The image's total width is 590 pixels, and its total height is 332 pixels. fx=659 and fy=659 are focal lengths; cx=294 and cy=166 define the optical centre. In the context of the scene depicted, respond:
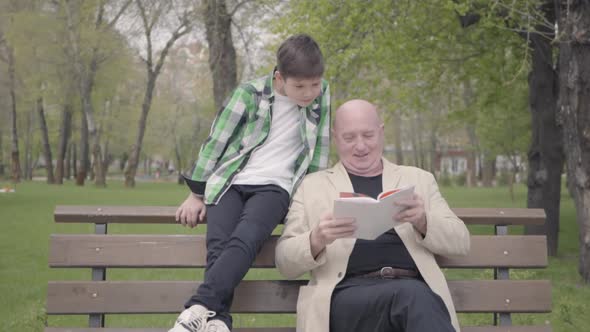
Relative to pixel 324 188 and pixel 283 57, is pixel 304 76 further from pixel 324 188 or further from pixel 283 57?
pixel 324 188

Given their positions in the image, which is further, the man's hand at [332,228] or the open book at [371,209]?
the man's hand at [332,228]

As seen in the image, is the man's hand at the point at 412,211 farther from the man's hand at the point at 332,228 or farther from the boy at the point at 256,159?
the boy at the point at 256,159

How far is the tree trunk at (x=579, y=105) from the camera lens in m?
7.27

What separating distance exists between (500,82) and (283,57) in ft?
38.3

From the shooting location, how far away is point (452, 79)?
15.5 meters

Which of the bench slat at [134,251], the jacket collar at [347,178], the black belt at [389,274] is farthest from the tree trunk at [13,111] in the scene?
the black belt at [389,274]

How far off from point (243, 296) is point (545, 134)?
354 inches

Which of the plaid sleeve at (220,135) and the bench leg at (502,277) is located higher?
the plaid sleeve at (220,135)

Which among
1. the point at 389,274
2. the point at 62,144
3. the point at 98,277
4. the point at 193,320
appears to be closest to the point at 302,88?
the point at 389,274

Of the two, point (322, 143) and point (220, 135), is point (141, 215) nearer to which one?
point (220, 135)

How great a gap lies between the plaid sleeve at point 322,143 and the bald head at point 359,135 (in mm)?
140

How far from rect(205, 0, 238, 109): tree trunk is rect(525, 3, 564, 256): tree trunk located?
8418mm

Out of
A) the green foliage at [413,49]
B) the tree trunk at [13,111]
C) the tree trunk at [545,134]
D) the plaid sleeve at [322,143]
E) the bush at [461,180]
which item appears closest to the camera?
the plaid sleeve at [322,143]

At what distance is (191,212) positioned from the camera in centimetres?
347
